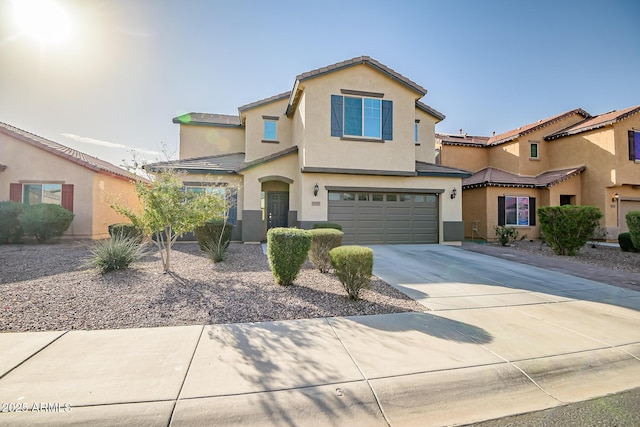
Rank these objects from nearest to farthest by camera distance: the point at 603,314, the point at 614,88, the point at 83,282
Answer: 1. the point at 603,314
2. the point at 83,282
3. the point at 614,88

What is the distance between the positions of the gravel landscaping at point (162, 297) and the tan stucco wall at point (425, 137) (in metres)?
11.6

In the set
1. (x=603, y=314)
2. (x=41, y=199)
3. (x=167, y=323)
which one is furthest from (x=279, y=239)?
(x=41, y=199)

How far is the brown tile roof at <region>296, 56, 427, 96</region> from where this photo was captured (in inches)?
476

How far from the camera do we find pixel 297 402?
2654mm

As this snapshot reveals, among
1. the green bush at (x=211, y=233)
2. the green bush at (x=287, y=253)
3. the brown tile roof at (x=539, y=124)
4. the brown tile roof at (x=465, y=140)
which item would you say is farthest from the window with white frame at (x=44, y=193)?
the brown tile roof at (x=539, y=124)

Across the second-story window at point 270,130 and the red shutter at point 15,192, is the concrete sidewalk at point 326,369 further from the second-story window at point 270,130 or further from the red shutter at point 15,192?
the second-story window at point 270,130

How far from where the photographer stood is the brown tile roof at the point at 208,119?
17156mm

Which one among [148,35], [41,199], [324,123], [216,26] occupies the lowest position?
[41,199]

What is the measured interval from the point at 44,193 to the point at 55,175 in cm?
99

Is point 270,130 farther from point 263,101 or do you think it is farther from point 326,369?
point 326,369

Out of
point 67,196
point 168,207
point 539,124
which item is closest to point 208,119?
point 67,196

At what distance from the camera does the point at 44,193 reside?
13070 mm

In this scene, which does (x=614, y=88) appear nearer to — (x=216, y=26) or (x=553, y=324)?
(x=553, y=324)

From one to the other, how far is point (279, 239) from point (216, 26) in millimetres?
7870
